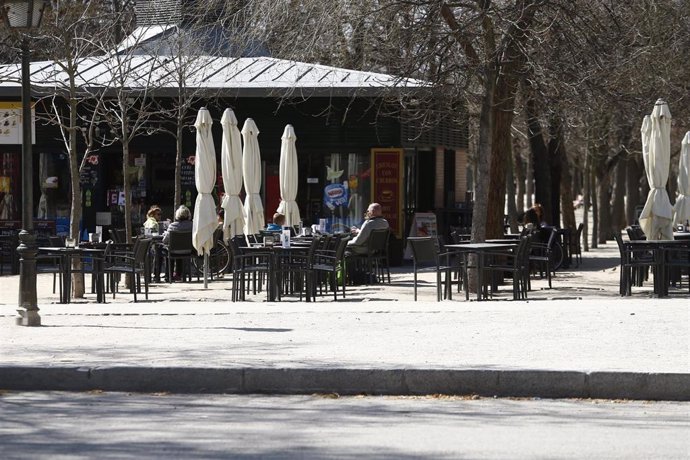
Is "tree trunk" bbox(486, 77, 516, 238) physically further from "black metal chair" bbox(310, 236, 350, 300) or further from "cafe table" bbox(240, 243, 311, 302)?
"cafe table" bbox(240, 243, 311, 302)

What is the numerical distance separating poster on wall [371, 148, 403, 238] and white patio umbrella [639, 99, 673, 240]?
778cm

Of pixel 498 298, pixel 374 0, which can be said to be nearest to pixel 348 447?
pixel 498 298

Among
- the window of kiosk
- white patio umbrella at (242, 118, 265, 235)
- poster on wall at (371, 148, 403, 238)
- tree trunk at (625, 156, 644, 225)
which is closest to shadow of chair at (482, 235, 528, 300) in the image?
white patio umbrella at (242, 118, 265, 235)

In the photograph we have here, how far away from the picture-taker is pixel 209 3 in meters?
20.6

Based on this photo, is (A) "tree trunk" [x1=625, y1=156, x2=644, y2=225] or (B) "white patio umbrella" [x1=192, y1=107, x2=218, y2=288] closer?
(B) "white patio umbrella" [x1=192, y1=107, x2=218, y2=288]

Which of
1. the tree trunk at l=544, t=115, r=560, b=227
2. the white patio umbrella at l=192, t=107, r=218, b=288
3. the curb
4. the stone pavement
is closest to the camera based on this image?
the curb

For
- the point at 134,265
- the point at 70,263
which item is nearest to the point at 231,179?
the point at 134,265

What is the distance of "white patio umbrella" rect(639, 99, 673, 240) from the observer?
2052 centimetres

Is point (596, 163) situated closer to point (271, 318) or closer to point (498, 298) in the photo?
point (498, 298)

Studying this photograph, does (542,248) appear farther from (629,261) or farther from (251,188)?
(629,261)

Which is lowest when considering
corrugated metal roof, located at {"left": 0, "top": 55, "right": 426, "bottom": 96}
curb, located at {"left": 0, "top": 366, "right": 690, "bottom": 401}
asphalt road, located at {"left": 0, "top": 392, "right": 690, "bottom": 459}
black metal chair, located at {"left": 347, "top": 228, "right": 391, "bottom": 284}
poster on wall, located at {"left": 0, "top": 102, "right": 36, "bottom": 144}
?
asphalt road, located at {"left": 0, "top": 392, "right": 690, "bottom": 459}

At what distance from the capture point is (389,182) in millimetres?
28875

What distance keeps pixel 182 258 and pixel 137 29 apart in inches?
477

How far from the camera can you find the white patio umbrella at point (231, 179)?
22.5m
